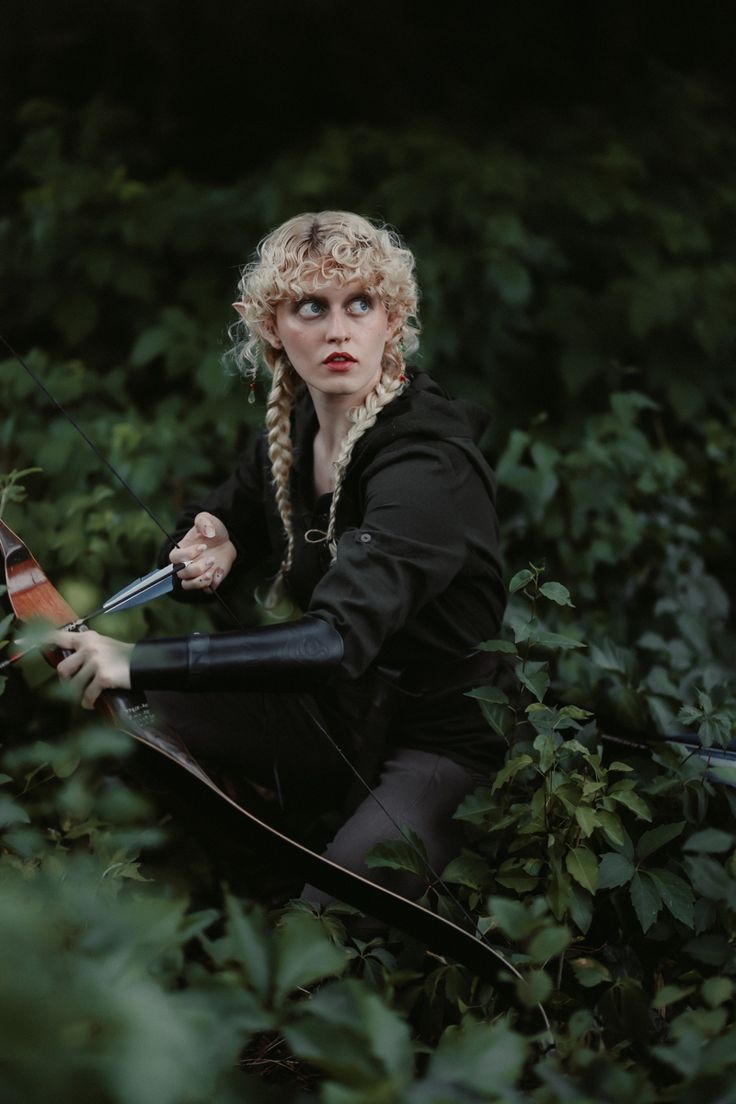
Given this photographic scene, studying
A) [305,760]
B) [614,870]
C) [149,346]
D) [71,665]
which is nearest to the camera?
[71,665]

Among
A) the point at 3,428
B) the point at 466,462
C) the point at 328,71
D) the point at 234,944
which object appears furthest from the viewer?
the point at 328,71

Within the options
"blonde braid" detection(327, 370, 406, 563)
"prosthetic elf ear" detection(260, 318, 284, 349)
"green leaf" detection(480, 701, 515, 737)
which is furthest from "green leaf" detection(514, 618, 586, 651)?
"prosthetic elf ear" detection(260, 318, 284, 349)

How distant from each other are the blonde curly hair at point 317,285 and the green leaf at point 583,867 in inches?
25.0

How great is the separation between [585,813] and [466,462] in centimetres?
62

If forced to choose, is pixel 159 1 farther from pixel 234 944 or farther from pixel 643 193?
pixel 234 944

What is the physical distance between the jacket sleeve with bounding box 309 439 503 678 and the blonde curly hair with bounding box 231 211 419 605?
135 mm

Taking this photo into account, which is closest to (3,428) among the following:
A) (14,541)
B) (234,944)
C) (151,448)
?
(151,448)

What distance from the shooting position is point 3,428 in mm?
3018

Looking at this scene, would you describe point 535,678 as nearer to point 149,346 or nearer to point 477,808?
point 477,808

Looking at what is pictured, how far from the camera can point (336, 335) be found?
1.89m

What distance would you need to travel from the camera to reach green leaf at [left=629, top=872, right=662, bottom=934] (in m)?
1.66

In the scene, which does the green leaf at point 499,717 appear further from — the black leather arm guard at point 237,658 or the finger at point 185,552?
the finger at point 185,552

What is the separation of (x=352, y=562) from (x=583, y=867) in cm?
57

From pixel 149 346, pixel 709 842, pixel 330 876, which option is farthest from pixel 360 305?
pixel 149 346
